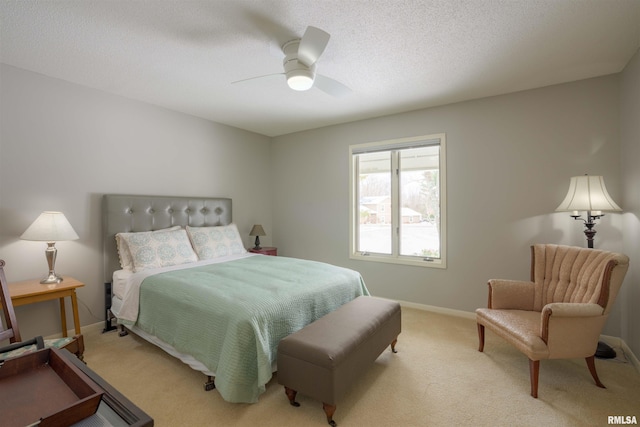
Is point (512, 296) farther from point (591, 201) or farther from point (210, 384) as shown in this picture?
point (210, 384)

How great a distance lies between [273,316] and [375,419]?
34.8 inches

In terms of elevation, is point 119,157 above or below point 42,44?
below

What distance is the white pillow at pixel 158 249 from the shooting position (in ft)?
9.50

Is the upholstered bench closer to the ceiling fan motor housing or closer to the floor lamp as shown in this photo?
the ceiling fan motor housing

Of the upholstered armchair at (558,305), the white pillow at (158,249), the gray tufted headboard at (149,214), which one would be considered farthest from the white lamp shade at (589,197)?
the gray tufted headboard at (149,214)

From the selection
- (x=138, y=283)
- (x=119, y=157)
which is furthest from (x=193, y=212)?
(x=138, y=283)

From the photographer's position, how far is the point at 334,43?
7.23 ft

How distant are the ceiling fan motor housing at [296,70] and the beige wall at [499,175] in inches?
81.2

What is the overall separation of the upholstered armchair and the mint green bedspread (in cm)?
125

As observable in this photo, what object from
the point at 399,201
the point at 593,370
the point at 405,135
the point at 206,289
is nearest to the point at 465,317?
the point at 593,370

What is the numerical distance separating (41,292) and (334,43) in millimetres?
3070

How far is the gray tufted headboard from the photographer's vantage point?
3.05 meters

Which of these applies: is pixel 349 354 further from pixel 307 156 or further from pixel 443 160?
pixel 307 156

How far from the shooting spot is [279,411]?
1.82 m
